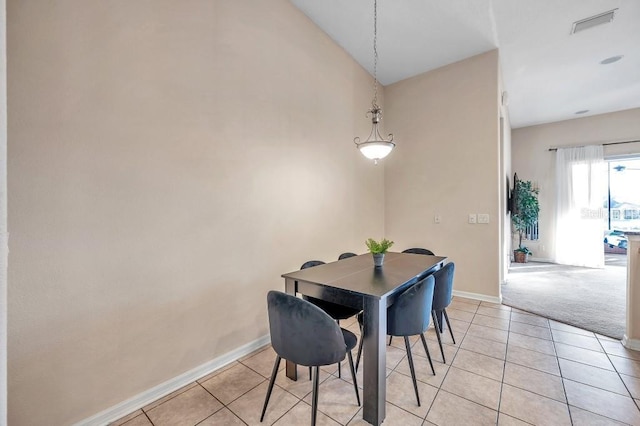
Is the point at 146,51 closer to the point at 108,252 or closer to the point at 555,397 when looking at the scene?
the point at 108,252

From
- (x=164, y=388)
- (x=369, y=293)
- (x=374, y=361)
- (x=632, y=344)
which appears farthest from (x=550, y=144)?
(x=164, y=388)

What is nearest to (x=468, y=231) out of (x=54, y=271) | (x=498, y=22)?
(x=498, y=22)

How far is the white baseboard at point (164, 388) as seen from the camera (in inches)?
65.4

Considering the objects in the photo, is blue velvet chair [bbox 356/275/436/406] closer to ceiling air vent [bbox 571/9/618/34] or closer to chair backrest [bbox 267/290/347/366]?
chair backrest [bbox 267/290/347/366]

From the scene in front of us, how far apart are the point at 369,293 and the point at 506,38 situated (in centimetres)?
385

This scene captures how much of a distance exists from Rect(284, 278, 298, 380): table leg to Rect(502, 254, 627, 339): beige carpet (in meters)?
3.11

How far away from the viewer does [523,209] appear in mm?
6555

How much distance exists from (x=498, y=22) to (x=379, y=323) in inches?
146

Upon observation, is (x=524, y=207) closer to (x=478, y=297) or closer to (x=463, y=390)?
(x=478, y=297)

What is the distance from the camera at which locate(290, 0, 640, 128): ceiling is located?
3.00 meters

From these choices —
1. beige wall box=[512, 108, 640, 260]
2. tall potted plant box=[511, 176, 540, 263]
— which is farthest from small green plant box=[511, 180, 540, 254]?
beige wall box=[512, 108, 640, 260]

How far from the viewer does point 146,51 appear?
1.87 m

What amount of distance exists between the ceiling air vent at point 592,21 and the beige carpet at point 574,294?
3.40 meters

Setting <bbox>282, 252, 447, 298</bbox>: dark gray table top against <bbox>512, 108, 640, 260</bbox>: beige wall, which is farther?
<bbox>512, 108, 640, 260</bbox>: beige wall
